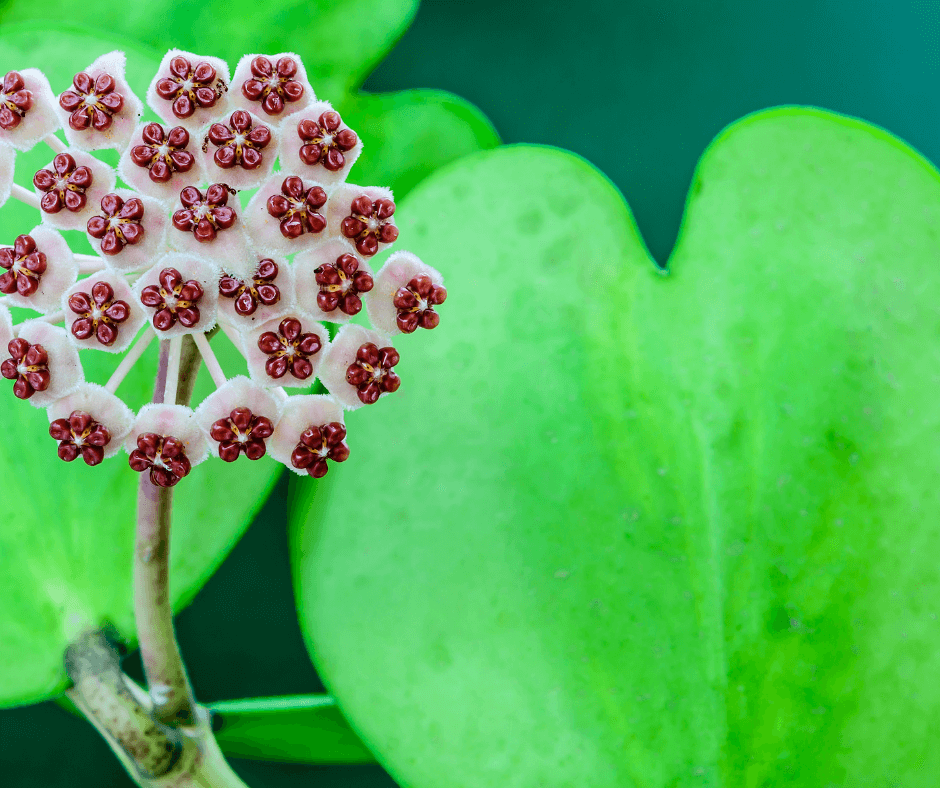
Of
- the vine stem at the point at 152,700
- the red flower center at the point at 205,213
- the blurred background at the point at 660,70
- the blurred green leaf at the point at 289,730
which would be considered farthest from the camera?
the blurred background at the point at 660,70

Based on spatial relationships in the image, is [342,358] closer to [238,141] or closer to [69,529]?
[238,141]

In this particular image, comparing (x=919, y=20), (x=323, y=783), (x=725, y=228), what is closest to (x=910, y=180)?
(x=725, y=228)

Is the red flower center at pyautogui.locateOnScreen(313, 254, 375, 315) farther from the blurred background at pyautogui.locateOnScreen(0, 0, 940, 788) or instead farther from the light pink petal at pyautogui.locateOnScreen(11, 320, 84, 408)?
the blurred background at pyautogui.locateOnScreen(0, 0, 940, 788)

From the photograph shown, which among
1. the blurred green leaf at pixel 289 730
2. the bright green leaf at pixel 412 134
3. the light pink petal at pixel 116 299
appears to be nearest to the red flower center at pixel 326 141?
the light pink petal at pixel 116 299

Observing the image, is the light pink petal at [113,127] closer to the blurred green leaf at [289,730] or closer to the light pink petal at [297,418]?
the light pink petal at [297,418]

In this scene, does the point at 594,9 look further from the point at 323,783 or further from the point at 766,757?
the point at 323,783

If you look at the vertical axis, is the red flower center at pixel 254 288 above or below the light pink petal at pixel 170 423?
above
